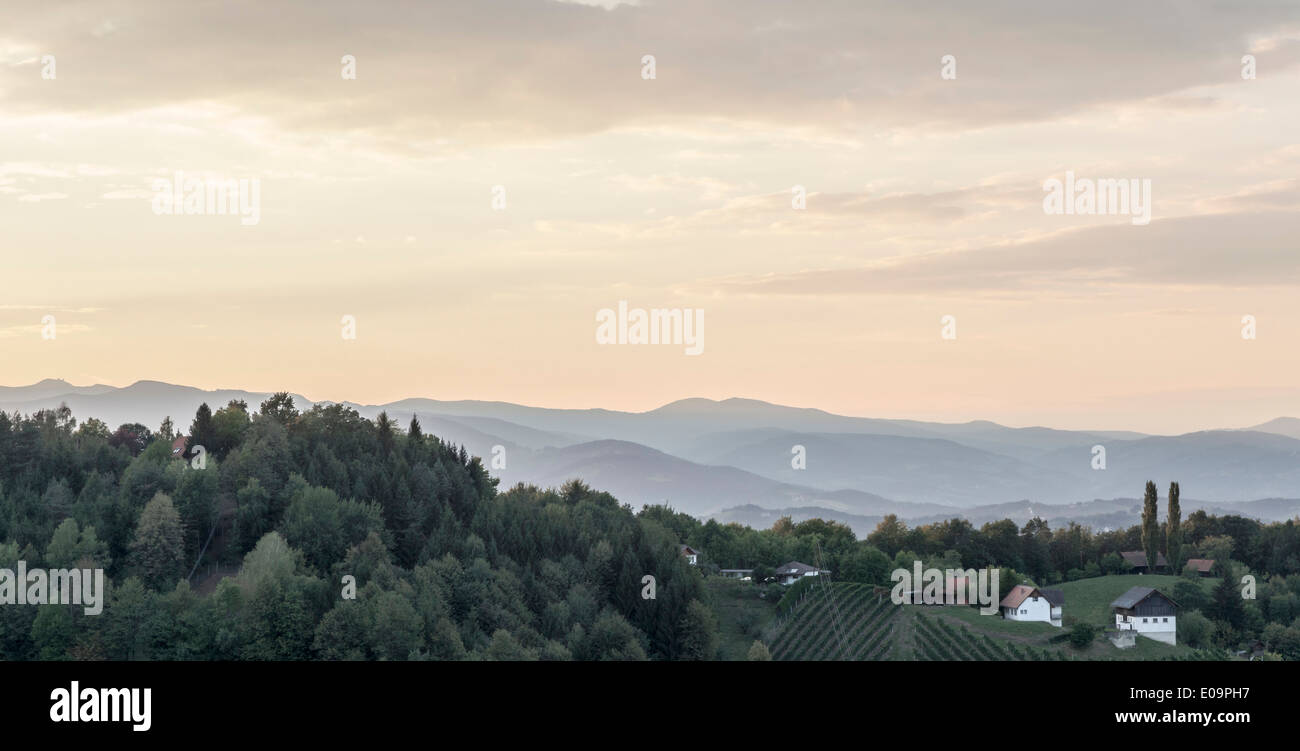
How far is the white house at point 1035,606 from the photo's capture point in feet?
390

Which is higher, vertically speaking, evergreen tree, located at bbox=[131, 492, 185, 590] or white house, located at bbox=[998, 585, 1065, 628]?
evergreen tree, located at bbox=[131, 492, 185, 590]

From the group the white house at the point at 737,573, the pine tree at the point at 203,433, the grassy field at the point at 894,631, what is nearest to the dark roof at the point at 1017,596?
the grassy field at the point at 894,631

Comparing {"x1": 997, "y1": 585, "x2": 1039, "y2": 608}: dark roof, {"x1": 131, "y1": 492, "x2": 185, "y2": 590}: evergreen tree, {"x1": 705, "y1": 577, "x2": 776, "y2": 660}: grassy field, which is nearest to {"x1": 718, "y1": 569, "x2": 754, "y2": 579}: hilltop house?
{"x1": 705, "y1": 577, "x2": 776, "y2": 660}: grassy field

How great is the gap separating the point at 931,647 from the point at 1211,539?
84353 mm

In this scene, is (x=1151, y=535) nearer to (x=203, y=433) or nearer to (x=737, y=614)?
(x=737, y=614)

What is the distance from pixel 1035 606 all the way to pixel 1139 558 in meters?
50.3

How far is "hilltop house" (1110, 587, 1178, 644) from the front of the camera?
11656 centimetres

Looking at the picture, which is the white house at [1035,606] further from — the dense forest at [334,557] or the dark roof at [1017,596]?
the dense forest at [334,557]

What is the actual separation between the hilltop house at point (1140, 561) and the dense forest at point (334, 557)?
23.2 ft

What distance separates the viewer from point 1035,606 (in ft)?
392

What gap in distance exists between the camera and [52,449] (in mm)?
118625

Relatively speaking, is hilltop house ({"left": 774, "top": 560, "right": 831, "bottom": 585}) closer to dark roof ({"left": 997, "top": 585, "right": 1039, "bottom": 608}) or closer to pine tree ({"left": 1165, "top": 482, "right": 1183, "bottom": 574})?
dark roof ({"left": 997, "top": 585, "right": 1039, "bottom": 608})

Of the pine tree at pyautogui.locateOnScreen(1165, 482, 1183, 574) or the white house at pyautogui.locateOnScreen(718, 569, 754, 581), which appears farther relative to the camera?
the pine tree at pyautogui.locateOnScreen(1165, 482, 1183, 574)
